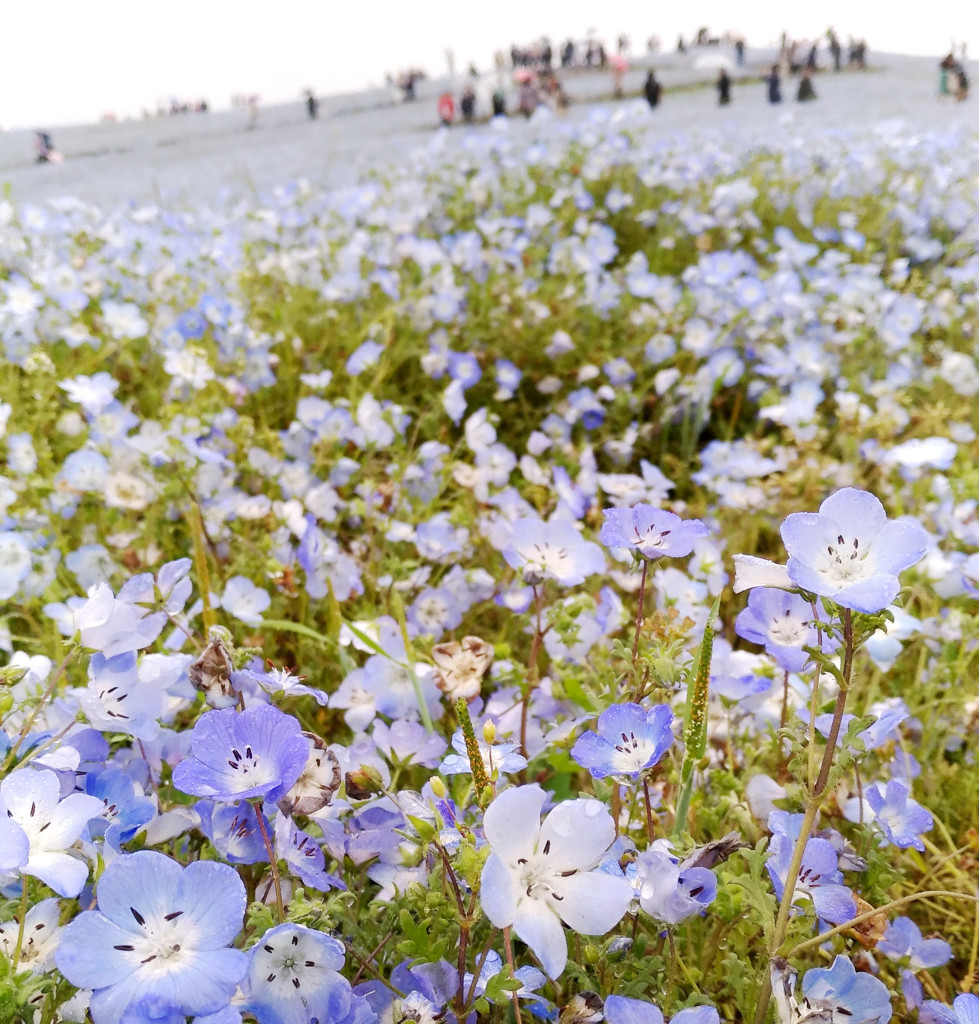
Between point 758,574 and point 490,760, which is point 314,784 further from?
point 758,574

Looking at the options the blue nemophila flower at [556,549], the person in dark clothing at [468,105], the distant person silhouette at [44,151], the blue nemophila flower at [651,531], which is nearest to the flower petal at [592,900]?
the blue nemophila flower at [651,531]

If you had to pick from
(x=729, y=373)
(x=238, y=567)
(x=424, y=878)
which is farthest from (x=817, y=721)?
(x=729, y=373)

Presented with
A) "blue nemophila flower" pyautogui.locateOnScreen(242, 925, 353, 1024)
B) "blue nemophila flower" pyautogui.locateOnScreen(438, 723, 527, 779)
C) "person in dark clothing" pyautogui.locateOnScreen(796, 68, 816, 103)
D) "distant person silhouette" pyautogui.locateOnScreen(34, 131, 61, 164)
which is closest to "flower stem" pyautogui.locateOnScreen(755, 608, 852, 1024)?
"blue nemophila flower" pyautogui.locateOnScreen(438, 723, 527, 779)

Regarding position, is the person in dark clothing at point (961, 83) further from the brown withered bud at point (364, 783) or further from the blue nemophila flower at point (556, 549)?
the brown withered bud at point (364, 783)

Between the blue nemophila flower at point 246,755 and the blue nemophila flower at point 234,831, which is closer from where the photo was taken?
the blue nemophila flower at point 246,755

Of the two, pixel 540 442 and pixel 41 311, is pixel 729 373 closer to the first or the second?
pixel 540 442

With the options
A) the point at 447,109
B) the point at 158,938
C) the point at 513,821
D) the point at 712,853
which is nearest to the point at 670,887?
the point at 712,853
